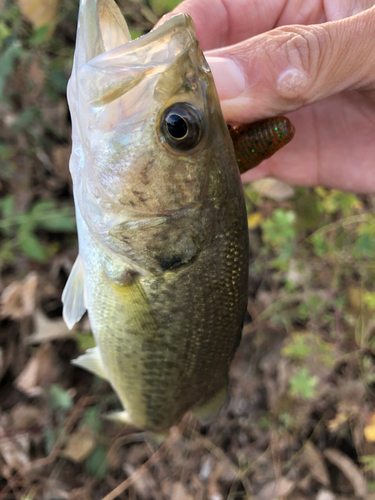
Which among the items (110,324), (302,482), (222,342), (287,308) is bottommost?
(302,482)

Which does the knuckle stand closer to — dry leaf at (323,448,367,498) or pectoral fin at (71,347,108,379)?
pectoral fin at (71,347,108,379)

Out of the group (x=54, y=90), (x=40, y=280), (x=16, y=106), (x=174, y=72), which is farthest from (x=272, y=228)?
(x=16, y=106)

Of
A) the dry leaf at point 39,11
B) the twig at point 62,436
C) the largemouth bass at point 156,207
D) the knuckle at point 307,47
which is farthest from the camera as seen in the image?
the twig at point 62,436

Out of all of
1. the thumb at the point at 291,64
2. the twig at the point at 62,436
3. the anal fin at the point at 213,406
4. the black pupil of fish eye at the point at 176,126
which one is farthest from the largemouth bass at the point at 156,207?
the twig at the point at 62,436

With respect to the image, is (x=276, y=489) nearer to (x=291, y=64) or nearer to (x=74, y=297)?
(x=74, y=297)

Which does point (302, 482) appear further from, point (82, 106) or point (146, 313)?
point (82, 106)

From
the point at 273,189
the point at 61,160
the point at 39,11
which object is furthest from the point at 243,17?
the point at 61,160

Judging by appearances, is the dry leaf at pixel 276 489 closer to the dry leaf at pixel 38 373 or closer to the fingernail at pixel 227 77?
the dry leaf at pixel 38 373
